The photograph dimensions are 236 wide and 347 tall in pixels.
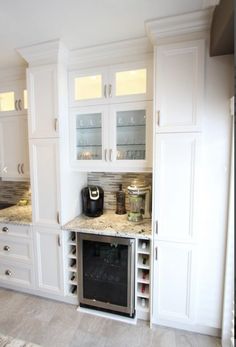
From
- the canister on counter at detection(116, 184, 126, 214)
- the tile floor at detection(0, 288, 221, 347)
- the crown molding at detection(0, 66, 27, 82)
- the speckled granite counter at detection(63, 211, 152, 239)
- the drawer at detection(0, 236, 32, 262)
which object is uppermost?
Answer: the crown molding at detection(0, 66, 27, 82)

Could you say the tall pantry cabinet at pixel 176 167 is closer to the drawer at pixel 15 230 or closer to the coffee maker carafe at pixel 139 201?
the coffee maker carafe at pixel 139 201

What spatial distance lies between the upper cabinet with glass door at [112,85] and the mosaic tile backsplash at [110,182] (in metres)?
0.85

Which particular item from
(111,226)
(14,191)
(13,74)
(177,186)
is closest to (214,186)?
(177,186)

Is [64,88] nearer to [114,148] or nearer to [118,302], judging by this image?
[114,148]

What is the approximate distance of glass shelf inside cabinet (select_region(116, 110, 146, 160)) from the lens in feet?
6.41

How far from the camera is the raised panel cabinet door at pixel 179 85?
5.20ft

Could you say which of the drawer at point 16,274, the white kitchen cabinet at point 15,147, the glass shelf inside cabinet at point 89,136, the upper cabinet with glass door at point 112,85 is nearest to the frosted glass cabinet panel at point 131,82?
the upper cabinet with glass door at point 112,85

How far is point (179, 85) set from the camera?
163cm

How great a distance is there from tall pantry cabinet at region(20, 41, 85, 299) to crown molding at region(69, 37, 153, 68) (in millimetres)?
136

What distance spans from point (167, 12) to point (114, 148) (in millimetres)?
1129

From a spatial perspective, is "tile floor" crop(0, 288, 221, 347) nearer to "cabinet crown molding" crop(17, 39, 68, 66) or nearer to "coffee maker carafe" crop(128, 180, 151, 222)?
"coffee maker carafe" crop(128, 180, 151, 222)

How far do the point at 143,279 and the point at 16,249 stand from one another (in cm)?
143

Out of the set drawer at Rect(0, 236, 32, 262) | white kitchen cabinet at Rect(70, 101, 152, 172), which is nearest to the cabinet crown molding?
white kitchen cabinet at Rect(70, 101, 152, 172)

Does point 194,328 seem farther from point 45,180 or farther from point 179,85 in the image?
point 179,85
